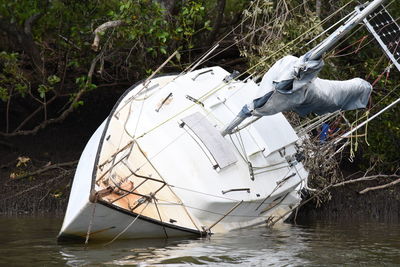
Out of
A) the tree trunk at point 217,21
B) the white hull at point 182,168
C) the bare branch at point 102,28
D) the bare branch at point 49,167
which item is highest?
the tree trunk at point 217,21

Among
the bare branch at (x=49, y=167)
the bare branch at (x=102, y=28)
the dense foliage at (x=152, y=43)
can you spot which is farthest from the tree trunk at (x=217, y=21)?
the bare branch at (x=49, y=167)

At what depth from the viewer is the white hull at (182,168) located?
11664 mm

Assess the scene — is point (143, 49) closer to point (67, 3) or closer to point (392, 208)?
point (67, 3)

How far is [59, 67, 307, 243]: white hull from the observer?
1166cm

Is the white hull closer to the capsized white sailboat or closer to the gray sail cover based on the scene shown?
the capsized white sailboat

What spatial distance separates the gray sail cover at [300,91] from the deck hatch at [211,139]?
0.54m

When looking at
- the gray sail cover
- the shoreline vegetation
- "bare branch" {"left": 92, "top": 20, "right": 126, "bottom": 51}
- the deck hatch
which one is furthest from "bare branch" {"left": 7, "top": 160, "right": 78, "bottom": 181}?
the gray sail cover

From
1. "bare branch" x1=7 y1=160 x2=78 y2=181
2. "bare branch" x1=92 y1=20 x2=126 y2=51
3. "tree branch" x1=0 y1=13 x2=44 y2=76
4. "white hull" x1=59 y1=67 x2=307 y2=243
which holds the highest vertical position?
"tree branch" x1=0 y1=13 x2=44 y2=76

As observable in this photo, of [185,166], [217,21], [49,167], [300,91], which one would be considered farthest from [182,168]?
[217,21]

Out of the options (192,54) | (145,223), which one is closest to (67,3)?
(192,54)

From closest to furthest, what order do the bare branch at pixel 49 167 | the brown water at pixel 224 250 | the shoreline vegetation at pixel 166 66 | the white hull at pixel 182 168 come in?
the brown water at pixel 224 250 < the white hull at pixel 182 168 < the shoreline vegetation at pixel 166 66 < the bare branch at pixel 49 167

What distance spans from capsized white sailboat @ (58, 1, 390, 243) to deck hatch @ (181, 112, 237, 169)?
0.02m

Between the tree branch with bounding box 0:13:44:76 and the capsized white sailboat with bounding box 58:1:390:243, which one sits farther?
the tree branch with bounding box 0:13:44:76

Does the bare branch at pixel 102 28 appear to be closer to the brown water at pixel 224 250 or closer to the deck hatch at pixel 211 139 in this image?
the deck hatch at pixel 211 139
